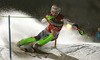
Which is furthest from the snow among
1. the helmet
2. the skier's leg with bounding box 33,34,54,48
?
the helmet

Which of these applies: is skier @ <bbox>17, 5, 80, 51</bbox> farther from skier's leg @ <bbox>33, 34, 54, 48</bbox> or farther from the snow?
the snow

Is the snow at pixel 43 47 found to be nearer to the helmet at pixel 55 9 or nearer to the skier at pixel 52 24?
the skier at pixel 52 24

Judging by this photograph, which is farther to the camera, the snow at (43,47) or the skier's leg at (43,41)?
the skier's leg at (43,41)

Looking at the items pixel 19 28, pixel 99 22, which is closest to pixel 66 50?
pixel 19 28

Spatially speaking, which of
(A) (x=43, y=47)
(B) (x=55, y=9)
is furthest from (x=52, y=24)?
(A) (x=43, y=47)

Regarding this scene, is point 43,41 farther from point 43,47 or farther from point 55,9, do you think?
point 55,9

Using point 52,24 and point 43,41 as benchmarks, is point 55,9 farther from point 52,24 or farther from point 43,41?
point 43,41

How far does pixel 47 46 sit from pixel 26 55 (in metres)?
0.39

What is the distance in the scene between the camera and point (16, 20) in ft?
6.97

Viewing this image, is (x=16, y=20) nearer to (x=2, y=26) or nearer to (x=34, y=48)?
(x=2, y=26)

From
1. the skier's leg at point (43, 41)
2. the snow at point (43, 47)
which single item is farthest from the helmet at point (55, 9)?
the snow at point (43, 47)

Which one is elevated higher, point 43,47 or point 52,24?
point 52,24

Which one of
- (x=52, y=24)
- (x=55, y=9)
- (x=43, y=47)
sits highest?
(x=55, y=9)

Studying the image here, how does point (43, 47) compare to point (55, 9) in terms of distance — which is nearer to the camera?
point (55, 9)
